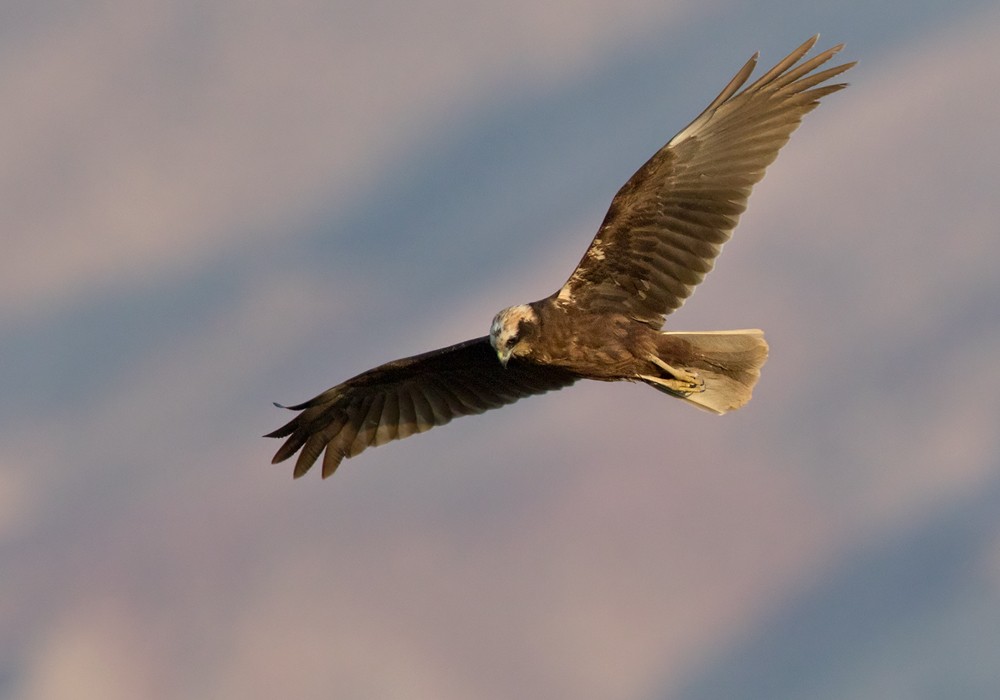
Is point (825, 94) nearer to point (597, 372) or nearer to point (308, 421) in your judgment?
point (597, 372)

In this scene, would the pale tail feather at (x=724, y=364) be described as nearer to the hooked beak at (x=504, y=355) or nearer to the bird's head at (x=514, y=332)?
the bird's head at (x=514, y=332)

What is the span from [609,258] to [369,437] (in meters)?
4.04

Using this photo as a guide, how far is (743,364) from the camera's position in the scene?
563 inches

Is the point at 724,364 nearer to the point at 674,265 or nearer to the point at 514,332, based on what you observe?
the point at 674,265

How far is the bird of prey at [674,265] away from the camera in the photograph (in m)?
13.9

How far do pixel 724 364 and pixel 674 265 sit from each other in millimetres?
1065

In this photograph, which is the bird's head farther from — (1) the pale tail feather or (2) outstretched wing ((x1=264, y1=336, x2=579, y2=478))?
(2) outstretched wing ((x1=264, y1=336, x2=579, y2=478))

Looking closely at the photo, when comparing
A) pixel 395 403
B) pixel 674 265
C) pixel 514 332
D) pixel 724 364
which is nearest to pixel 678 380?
pixel 724 364

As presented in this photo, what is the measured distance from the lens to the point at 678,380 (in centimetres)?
1416

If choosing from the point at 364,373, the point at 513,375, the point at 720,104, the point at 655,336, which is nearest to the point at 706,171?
the point at 720,104

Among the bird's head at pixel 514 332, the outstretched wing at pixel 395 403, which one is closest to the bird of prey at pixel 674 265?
the bird's head at pixel 514 332

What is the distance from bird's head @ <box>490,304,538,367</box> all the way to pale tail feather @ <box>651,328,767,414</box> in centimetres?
132

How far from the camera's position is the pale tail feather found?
14.2 m

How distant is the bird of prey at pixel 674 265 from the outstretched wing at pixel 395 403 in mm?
1703
